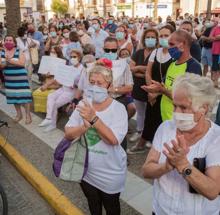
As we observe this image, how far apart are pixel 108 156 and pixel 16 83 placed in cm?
369

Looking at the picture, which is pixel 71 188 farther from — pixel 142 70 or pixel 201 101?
pixel 201 101

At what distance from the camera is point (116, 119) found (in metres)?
2.49

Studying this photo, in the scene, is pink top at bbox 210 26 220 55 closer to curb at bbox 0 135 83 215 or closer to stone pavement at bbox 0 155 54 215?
curb at bbox 0 135 83 215

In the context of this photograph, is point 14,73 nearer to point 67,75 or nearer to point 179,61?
point 67,75

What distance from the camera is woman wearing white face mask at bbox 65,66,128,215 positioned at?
2.45 m

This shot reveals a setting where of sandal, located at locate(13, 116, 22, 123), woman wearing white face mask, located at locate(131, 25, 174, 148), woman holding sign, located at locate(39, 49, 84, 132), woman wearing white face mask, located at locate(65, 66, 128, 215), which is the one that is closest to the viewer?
woman wearing white face mask, located at locate(65, 66, 128, 215)

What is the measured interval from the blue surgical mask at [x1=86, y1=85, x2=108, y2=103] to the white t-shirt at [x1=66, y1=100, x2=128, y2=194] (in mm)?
94

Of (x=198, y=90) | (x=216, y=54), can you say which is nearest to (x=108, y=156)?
(x=198, y=90)

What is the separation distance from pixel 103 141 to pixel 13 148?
290 centimetres

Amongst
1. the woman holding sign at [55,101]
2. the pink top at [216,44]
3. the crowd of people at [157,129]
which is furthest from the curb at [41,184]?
the pink top at [216,44]

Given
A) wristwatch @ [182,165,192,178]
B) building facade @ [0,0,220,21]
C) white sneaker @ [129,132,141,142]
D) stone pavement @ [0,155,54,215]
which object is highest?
building facade @ [0,0,220,21]

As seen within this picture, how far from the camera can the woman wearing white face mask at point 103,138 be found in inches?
96.3

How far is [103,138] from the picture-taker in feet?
7.75

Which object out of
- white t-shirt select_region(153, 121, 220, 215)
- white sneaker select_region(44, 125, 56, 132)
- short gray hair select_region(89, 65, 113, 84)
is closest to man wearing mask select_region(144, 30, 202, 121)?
short gray hair select_region(89, 65, 113, 84)
